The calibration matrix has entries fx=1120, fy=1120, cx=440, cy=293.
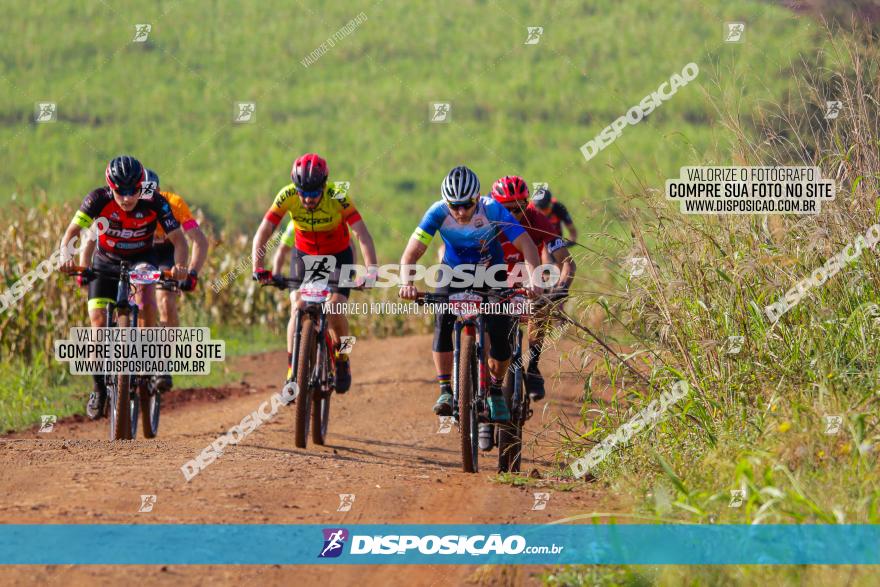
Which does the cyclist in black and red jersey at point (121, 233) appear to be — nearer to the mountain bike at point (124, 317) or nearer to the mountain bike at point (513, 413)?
the mountain bike at point (124, 317)

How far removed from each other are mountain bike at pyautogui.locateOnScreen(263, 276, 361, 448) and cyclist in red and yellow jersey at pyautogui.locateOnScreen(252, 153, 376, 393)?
15 cm

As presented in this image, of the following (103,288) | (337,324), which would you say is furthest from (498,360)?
(103,288)

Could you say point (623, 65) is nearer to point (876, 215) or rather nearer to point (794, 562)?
point (876, 215)

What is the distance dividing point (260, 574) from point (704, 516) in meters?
2.32

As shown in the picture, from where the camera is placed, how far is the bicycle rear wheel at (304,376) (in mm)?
9297

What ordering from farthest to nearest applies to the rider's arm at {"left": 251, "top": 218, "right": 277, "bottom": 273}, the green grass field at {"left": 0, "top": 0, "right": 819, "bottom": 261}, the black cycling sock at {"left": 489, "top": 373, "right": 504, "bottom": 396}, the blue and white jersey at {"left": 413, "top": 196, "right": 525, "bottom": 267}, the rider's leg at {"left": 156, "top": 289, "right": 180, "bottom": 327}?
the green grass field at {"left": 0, "top": 0, "right": 819, "bottom": 261}, the rider's leg at {"left": 156, "top": 289, "right": 180, "bottom": 327}, the rider's arm at {"left": 251, "top": 218, "right": 277, "bottom": 273}, the blue and white jersey at {"left": 413, "top": 196, "right": 525, "bottom": 267}, the black cycling sock at {"left": 489, "top": 373, "right": 504, "bottom": 396}

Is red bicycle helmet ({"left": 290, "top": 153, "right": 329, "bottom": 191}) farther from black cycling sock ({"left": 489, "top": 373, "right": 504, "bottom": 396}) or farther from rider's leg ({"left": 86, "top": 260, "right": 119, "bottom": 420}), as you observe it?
black cycling sock ({"left": 489, "top": 373, "right": 504, "bottom": 396})

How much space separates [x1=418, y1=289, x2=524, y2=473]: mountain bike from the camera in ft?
27.1

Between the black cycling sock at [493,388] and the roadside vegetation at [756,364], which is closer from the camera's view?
the roadside vegetation at [756,364]

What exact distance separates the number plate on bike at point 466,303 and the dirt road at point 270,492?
2.75 ft

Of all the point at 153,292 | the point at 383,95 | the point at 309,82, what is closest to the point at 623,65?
the point at 383,95

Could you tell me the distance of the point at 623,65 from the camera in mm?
38219

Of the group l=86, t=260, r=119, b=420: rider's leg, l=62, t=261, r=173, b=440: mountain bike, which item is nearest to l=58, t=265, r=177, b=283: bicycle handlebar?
l=62, t=261, r=173, b=440: mountain bike

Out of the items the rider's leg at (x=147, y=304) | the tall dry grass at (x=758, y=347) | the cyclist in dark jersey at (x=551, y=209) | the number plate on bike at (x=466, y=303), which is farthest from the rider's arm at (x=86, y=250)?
the tall dry grass at (x=758, y=347)
